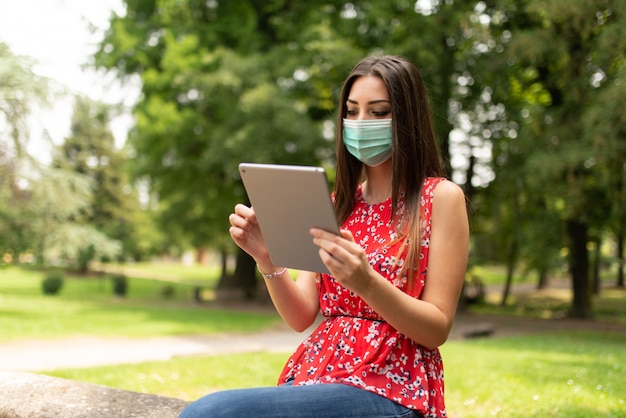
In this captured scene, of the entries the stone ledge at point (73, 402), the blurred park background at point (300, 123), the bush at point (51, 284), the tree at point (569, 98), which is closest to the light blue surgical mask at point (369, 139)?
the stone ledge at point (73, 402)

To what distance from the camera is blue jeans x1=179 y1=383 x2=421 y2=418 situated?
2.09 metres

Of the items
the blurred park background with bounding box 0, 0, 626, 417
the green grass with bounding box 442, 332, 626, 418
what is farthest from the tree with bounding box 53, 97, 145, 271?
the green grass with bounding box 442, 332, 626, 418

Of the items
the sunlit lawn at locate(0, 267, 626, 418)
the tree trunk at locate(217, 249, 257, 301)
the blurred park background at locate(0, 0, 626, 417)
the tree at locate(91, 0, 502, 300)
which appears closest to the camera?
the sunlit lawn at locate(0, 267, 626, 418)

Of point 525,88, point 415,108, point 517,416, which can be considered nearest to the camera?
point 415,108

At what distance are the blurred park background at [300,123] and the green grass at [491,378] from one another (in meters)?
0.25

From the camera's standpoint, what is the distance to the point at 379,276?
7.06 ft

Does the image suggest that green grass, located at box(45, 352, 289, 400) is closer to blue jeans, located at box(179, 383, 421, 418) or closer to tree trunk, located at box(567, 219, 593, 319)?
blue jeans, located at box(179, 383, 421, 418)

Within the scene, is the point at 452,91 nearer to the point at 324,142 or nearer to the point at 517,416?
the point at 324,142

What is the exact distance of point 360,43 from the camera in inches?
816

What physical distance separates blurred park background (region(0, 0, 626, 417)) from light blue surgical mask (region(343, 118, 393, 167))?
6974 mm

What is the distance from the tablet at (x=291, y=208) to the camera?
2.12m

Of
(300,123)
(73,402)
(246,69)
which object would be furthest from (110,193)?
(73,402)

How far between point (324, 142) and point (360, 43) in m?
3.68

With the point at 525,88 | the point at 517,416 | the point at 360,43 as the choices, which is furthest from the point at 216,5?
the point at 517,416
